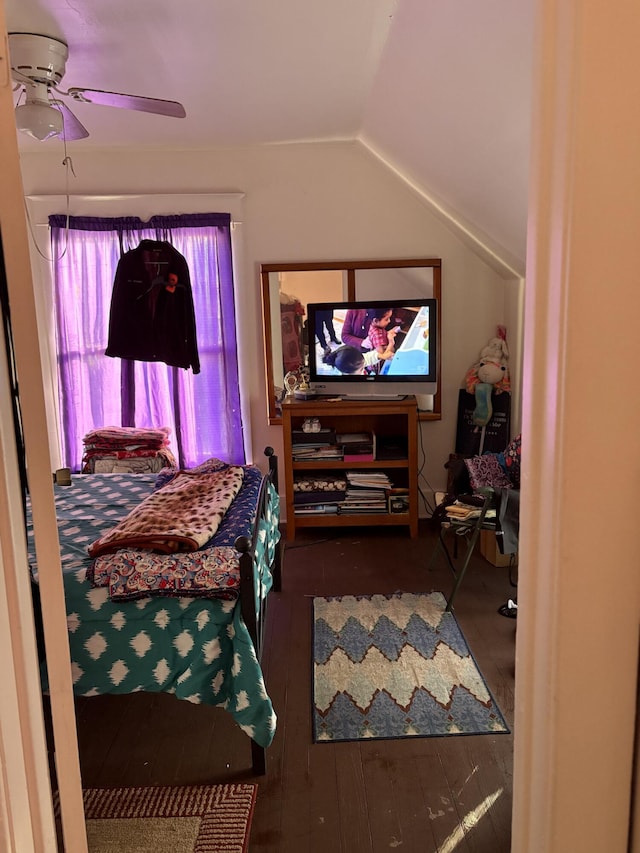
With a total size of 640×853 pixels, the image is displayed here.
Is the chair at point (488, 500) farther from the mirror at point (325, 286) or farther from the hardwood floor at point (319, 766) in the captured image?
the mirror at point (325, 286)

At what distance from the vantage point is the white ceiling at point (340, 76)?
7.12 feet

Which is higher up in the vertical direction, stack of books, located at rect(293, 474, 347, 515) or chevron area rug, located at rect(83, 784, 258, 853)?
stack of books, located at rect(293, 474, 347, 515)

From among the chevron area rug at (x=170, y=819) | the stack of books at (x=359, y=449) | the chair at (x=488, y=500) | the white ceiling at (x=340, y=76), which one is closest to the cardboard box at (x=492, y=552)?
the chair at (x=488, y=500)

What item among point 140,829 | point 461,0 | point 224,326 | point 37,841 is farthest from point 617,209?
point 224,326

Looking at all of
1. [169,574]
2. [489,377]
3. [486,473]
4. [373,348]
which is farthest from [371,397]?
[169,574]

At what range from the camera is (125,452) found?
4.01 meters

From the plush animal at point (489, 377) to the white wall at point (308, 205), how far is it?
0.12 metres

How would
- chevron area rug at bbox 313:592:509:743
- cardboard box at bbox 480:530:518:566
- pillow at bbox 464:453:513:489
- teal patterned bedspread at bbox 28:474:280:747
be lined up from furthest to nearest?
cardboard box at bbox 480:530:518:566, pillow at bbox 464:453:513:489, chevron area rug at bbox 313:592:509:743, teal patterned bedspread at bbox 28:474:280:747

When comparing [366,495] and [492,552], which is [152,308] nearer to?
[366,495]

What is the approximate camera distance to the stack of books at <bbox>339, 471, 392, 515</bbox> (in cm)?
405

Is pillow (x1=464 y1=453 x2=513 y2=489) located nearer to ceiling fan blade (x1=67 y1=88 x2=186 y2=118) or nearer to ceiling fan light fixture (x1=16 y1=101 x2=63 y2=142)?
ceiling fan blade (x1=67 y1=88 x2=186 y2=118)

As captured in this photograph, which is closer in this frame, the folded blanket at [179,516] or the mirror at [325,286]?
the folded blanket at [179,516]

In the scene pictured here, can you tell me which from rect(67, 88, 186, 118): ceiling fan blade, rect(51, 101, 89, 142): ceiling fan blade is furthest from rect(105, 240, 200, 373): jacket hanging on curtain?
rect(67, 88, 186, 118): ceiling fan blade

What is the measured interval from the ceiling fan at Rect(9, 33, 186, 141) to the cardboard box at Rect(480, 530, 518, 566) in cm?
267
